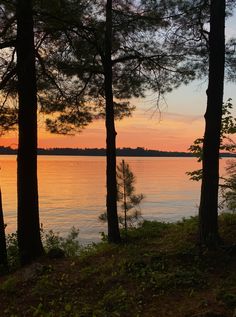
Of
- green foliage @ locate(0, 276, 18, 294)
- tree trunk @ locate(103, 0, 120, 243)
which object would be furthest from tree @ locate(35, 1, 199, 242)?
green foliage @ locate(0, 276, 18, 294)

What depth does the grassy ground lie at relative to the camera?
7045mm

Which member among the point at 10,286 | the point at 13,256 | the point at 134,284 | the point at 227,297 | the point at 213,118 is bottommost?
the point at 13,256

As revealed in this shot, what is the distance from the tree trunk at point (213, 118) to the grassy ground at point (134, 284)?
25.0 inches

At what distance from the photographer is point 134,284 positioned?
8.15 meters

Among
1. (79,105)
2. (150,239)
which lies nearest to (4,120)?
(79,105)

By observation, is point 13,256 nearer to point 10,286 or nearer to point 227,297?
point 10,286

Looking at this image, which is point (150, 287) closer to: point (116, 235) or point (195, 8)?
point (116, 235)

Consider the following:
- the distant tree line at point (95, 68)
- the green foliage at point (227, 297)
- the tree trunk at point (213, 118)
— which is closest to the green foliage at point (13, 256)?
the distant tree line at point (95, 68)

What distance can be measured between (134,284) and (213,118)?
156 inches

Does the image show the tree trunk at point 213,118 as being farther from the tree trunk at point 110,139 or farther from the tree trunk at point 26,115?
the tree trunk at point 26,115

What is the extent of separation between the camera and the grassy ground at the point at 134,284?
23.1 feet

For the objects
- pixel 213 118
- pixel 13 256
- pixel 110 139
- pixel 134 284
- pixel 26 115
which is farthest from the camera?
pixel 13 256

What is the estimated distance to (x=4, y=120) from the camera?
1302cm

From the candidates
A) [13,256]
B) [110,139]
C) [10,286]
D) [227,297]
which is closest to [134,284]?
[227,297]
